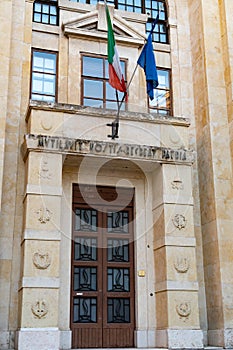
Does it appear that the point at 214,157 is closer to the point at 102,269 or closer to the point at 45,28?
the point at 102,269

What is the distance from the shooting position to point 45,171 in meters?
11.5

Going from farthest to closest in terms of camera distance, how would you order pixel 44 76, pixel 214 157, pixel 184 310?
pixel 44 76 < pixel 214 157 < pixel 184 310

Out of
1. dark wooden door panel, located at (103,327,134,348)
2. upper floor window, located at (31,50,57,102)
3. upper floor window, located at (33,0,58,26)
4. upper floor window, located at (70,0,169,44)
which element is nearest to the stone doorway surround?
dark wooden door panel, located at (103,327,134,348)

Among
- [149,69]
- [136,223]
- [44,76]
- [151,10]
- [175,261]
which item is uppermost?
[151,10]

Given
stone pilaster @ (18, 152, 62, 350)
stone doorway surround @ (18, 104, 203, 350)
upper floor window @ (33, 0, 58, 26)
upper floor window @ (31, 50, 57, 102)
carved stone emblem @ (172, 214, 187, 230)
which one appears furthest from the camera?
upper floor window @ (33, 0, 58, 26)

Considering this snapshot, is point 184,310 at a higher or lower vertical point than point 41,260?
lower

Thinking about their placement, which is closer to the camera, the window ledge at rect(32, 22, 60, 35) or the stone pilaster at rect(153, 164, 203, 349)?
the stone pilaster at rect(153, 164, 203, 349)

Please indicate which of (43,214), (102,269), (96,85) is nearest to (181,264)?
(102,269)

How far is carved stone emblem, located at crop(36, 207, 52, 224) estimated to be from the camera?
11.1m

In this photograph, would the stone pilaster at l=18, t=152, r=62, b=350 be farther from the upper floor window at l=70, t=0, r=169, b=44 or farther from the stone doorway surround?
the upper floor window at l=70, t=0, r=169, b=44

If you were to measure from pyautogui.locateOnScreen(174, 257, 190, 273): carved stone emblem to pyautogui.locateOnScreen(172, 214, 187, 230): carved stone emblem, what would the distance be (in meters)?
0.77

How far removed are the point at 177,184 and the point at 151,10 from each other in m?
5.93

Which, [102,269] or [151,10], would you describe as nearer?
[102,269]

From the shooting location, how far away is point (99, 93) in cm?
1348
